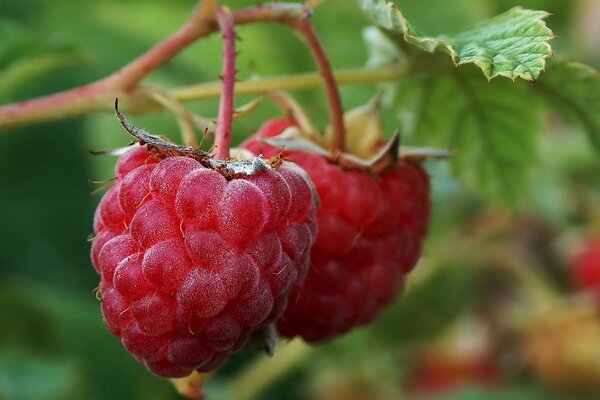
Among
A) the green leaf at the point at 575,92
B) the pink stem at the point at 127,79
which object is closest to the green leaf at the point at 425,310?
the green leaf at the point at 575,92

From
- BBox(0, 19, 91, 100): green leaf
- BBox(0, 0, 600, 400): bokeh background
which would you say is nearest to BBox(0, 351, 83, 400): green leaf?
BBox(0, 0, 600, 400): bokeh background

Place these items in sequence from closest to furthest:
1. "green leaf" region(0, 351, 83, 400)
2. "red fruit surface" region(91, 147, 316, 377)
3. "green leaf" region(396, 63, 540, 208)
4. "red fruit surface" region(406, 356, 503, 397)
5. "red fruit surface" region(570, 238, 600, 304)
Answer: "red fruit surface" region(91, 147, 316, 377)
"green leaf" region(396, 63, 540, 208)
"green leaf" region(0, 351, 83, 400)
"red fruit surface" region(570, 238, 600, 304)
"red fruit surface" region(406, 356, 503, 397)

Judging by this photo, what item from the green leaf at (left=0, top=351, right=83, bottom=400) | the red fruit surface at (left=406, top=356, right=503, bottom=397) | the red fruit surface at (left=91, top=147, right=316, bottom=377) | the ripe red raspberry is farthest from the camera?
the red fruit surface at (left=406, top=356, right=503, bottom=397)

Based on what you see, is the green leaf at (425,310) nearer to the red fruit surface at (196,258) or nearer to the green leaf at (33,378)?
the green leaf at (33,378)

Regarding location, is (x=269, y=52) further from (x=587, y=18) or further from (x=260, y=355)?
(x=587, y=18)

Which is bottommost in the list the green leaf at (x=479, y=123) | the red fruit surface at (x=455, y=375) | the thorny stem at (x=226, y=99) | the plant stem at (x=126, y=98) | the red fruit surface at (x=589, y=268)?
the red fruit surface at (x=455, y=375)

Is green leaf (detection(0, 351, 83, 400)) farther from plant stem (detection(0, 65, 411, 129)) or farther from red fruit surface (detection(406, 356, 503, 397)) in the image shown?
red fruit surface (detection(406, 356, 503, 397))

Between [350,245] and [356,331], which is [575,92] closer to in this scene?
[350,245]
